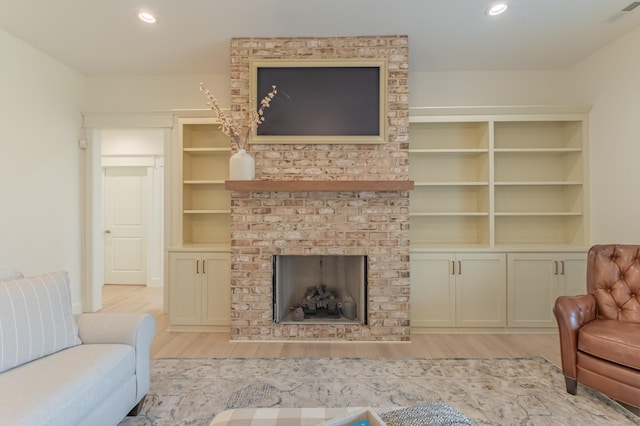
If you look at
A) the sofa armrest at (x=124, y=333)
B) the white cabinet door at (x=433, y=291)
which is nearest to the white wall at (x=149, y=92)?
the sofa armrest at (x=124, y=333)

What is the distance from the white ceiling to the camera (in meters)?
2.64

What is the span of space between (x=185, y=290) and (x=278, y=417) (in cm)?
245

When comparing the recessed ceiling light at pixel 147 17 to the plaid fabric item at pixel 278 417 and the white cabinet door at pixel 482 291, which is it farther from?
the white cabinet door at pixel 482 291

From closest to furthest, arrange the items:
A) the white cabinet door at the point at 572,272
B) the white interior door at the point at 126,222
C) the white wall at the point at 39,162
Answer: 1. the white wall at the point at 39,162
2. the white cabinet door at the point at 572,272
3. the white interior door at the point at 126,222

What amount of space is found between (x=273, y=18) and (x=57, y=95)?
2.70 metres

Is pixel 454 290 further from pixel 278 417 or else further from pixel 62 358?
pixel 62 358

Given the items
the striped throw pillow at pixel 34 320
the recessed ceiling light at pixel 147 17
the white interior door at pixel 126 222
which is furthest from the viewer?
the white interior door at pixel 126 222

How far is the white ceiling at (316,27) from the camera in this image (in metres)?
2.64

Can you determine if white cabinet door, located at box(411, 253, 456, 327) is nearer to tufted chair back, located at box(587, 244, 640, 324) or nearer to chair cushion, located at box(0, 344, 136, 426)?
tufted chair back, located at box(587, 244, 640, 324)

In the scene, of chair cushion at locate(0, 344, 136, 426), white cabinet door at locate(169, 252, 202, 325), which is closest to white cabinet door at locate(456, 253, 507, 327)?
white cabinet door at locate(169, 252, 202, 325)

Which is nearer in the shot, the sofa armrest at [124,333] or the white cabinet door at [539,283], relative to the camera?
the sofa armrest at [124,333]

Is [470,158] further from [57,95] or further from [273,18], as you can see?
[57,95]

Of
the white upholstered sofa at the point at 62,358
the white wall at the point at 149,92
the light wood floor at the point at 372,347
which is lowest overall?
the light wood floor at the point at 372,347

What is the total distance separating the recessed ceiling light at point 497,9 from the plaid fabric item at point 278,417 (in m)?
3.07
